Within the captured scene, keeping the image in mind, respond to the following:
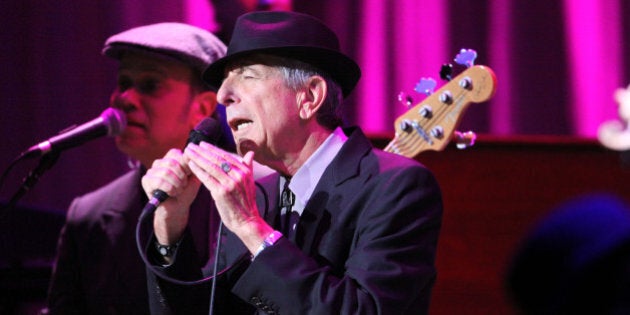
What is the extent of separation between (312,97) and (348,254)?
47cm

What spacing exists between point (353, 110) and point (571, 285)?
3.89 m

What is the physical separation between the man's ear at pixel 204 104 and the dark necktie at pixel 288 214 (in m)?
0.93

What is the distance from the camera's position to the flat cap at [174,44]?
10.1 feet

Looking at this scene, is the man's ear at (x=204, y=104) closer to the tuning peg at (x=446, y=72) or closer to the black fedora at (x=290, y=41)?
the black fedora at (x=290, y=41)

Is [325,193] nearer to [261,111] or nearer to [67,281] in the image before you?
[261,111]

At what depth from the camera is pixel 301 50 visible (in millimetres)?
2246

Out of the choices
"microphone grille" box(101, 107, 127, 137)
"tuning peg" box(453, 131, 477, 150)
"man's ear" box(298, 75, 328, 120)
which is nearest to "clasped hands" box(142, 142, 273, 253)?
"man's ear" box(298, 75, 328, 120)

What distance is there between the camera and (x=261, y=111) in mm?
2217

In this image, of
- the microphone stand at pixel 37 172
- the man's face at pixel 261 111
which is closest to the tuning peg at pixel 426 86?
the man's face at pixel 261 111

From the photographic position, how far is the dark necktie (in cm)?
220

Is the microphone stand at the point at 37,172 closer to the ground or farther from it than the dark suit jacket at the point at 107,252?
farther from it

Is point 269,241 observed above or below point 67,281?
above

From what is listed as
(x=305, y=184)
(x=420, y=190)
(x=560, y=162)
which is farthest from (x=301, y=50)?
(x=560, y=162)

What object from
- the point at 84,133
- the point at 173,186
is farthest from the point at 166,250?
the point at 84,133
